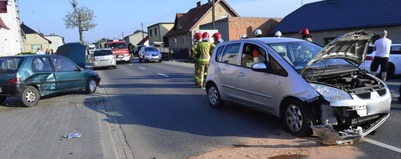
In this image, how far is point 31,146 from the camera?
586 centimetres

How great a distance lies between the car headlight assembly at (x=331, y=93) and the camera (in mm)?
5585

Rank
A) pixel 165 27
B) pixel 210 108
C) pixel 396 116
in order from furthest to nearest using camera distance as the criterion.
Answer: pixel 165 27 < pixel 210 108 < pixel 396 116

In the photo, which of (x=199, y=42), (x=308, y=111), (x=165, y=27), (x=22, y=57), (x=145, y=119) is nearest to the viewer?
(x=308, y=111)

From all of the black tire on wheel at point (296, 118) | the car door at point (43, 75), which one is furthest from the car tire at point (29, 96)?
the black tire on wheel at point (296, 118)

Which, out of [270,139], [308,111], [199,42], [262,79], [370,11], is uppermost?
[370,11]

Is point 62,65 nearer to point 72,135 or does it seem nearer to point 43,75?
point 43,75

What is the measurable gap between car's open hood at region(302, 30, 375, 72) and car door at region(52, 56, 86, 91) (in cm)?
780

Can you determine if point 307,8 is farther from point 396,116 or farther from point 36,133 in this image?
point 36,133

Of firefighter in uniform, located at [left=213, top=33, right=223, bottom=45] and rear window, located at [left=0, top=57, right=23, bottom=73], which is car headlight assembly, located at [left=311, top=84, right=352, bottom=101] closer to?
firefighter in uniform, located at [left=213, top=33, right=223, bottom=45]

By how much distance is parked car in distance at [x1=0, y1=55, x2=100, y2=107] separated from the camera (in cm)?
983

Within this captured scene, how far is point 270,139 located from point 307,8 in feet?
104

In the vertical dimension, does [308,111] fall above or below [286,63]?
below

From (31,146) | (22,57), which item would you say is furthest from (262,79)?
(22,57)

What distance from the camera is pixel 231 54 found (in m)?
8.06
